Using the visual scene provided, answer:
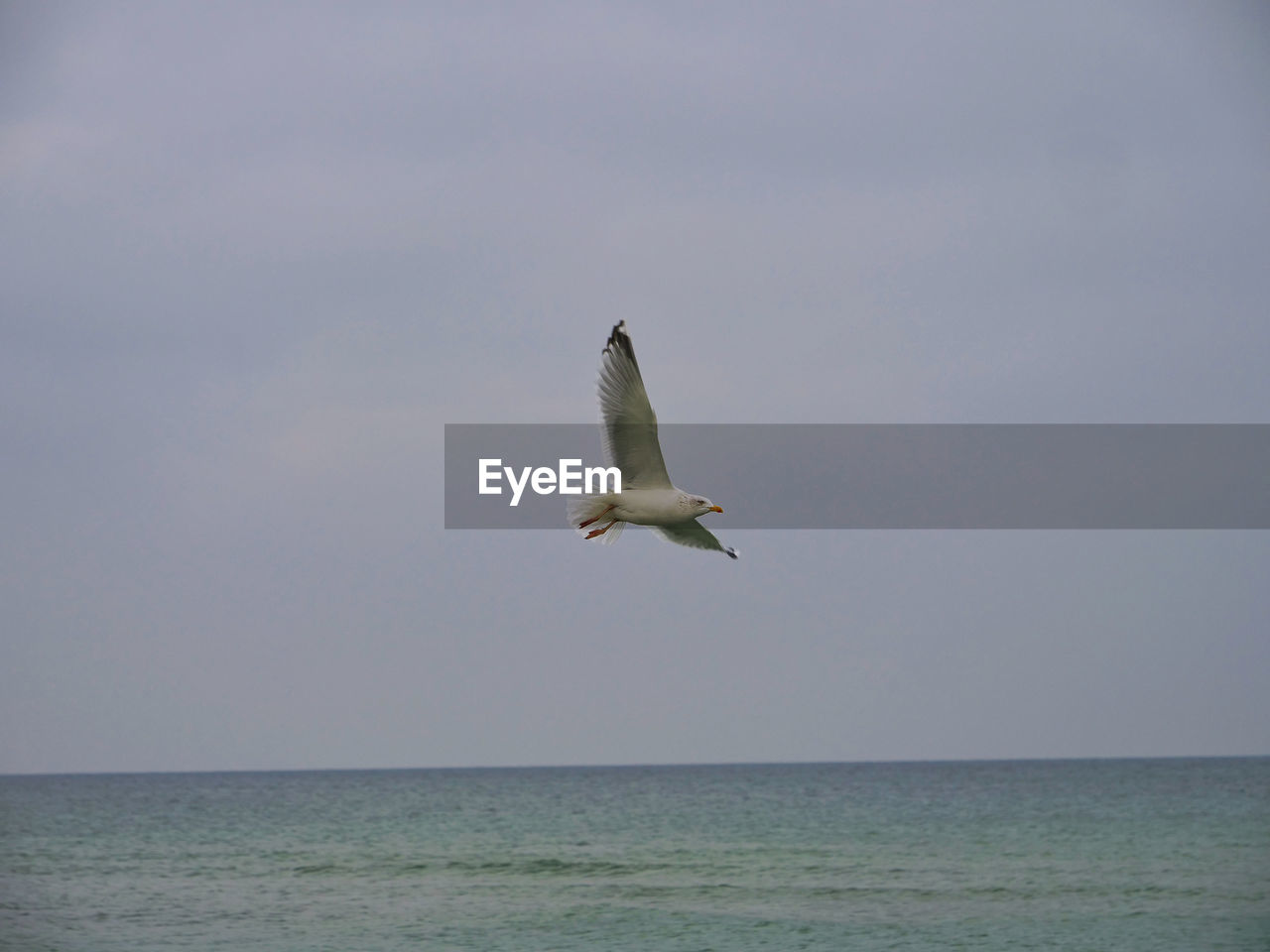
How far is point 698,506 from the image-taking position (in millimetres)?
11672

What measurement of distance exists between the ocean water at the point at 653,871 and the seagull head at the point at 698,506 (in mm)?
10709

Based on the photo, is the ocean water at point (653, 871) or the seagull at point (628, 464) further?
the ocean water at point (653, 871)

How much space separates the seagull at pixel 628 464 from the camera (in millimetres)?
11617

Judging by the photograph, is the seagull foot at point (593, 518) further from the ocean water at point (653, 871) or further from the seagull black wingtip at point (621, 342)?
the ocean water at point (653, 871)

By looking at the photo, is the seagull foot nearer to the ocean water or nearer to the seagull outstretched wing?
the seagull outstretched wing

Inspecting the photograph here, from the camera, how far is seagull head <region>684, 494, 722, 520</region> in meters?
11.7

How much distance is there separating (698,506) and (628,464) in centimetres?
67

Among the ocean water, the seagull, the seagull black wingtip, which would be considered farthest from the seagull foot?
the ocean water

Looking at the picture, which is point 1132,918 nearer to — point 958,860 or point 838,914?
point 838,914

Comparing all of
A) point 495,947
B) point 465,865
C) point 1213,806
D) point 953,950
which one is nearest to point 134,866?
point 465,865

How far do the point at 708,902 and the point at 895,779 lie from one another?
42.0 m

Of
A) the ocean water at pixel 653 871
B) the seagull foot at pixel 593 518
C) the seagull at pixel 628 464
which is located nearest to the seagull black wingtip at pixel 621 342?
the seagull at pixel 628 464

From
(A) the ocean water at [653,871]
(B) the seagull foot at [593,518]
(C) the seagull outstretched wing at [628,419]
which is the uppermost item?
(C) the seagull outstretched wing at [628,419]

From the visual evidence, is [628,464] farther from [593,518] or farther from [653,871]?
[653,871]
